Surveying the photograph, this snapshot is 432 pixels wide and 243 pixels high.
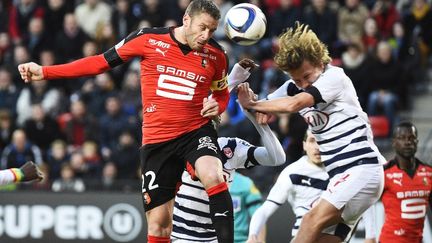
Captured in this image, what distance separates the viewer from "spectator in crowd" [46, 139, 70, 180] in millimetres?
17016

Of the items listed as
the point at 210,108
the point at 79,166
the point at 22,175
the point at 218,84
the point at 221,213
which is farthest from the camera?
the point at 79,166

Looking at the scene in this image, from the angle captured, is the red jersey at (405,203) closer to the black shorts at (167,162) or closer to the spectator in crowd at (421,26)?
the black shorts at (167,162)

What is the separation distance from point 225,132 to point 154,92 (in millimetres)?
7224

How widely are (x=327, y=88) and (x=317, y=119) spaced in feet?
1.13

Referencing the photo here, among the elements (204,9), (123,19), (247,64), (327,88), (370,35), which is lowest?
(327,88)

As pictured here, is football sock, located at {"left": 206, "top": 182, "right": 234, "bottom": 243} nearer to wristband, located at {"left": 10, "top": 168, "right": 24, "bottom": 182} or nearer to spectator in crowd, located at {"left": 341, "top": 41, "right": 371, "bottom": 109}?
wristband, located at {"left": 10, "top": 168, "right": 24, "bottom": 182}

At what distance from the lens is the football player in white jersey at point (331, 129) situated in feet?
28.7

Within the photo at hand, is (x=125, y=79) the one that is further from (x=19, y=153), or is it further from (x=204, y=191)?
(x=204, y=191)

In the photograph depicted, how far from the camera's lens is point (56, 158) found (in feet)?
56.2

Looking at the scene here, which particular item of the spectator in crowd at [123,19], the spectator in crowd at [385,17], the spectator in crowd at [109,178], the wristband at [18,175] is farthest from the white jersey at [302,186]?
the spectator in crowd at [123,19]

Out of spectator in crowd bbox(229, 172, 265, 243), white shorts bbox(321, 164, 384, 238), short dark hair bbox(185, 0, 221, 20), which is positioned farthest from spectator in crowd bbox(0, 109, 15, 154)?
white shorts bbox(321, 164, 384, 238)

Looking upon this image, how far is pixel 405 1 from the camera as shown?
750 inches

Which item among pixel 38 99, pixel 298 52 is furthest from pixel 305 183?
pixel 38 99

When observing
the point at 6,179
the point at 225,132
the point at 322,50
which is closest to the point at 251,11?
the point at 322,50
